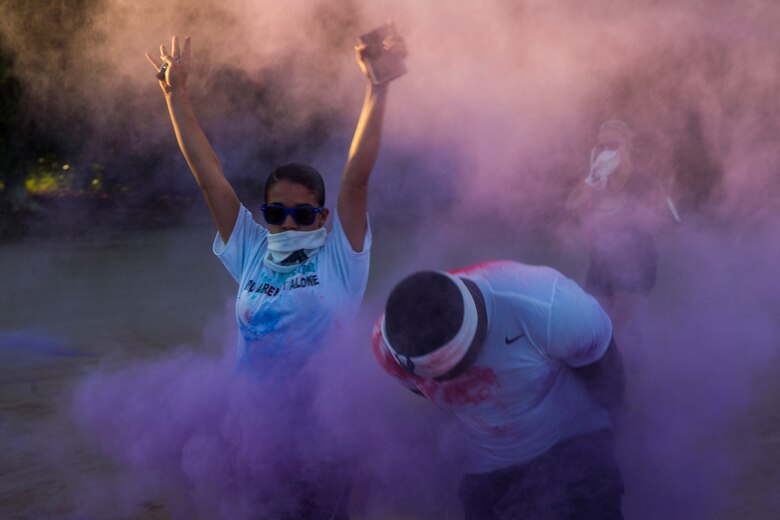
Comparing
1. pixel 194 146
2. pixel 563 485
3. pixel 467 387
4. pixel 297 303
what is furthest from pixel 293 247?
pixel 563 485

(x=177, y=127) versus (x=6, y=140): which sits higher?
(x=177, y=127)

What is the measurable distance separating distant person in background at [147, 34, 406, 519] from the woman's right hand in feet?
1.25

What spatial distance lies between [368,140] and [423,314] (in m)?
0.86

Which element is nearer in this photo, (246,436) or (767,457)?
(246,436)

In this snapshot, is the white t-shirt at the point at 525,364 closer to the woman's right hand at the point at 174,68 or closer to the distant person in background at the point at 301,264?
the distant person in background at the point at 301,264

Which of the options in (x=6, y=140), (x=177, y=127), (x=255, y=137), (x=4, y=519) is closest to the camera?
(x=177, y=127)

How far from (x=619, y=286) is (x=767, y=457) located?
3.33ft

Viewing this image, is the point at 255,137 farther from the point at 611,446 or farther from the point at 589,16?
the point at 611,446

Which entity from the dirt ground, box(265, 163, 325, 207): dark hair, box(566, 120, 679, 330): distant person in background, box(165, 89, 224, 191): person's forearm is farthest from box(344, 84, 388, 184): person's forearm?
box(566, 120, 679, 330): distant person in background

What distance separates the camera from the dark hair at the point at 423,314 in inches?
81.1

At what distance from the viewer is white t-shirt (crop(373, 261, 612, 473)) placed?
7.32 feet

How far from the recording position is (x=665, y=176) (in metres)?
4.71

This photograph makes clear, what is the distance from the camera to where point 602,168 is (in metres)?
4.57

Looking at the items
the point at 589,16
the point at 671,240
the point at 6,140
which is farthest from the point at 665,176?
the point at 6,140
